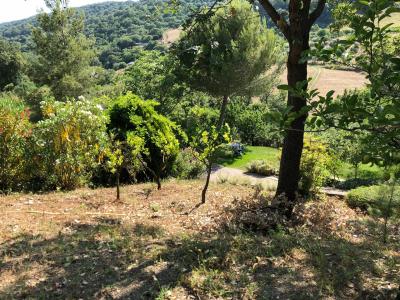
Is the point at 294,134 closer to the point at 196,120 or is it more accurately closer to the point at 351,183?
the point at 351,183

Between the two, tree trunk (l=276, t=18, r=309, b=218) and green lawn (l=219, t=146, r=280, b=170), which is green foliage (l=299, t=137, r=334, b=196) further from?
green lawn (l=219, t=146, r=280, b=170)

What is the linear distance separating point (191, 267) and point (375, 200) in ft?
16.9

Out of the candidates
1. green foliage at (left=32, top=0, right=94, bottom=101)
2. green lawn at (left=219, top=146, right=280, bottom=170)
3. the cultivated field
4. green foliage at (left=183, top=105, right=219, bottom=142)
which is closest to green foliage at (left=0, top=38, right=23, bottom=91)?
green foliage at (left=32, top=0, right=94, bottom=101)

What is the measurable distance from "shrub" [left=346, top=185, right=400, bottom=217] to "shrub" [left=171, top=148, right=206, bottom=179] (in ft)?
16.1

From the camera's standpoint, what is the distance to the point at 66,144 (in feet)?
27.9

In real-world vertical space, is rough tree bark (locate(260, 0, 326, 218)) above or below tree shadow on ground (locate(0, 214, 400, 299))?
above

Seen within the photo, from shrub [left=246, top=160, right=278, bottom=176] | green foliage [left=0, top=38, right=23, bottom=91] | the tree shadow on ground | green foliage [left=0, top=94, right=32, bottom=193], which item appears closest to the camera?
the tree shadow on ground

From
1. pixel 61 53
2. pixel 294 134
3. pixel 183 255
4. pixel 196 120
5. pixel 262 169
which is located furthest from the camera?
pixel 61 53

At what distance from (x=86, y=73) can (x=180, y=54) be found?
33.2 metres

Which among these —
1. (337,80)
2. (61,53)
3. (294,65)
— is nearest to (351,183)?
(294,65)

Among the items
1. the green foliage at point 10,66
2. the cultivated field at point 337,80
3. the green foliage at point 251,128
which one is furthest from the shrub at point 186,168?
the green foliage at point 10,66

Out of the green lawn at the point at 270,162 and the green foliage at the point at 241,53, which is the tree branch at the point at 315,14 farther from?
the green foliage at the point at 241,53

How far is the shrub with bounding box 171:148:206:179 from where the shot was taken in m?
12.1

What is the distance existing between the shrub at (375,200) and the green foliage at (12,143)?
689cm
